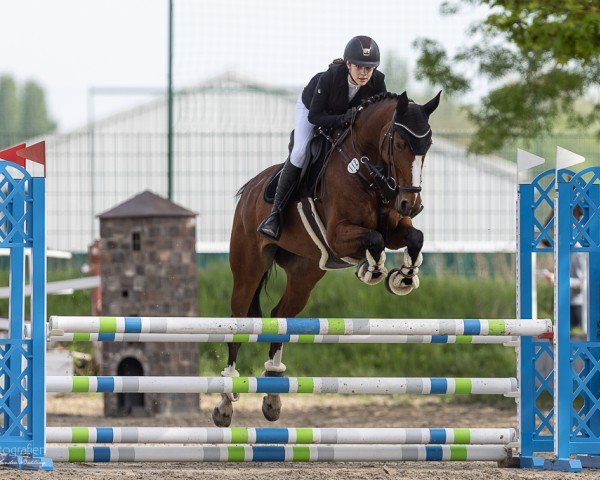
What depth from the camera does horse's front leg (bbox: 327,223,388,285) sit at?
5988 mm

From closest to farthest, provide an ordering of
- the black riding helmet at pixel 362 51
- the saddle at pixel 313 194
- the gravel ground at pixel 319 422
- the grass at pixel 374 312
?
the gravel ground at pixel 319 422 < the black riding helmet at pixel 362 51 < the saddle at pixel 313 194 < the grass at pixel 374 312

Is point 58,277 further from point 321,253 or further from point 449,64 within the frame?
point 321,253

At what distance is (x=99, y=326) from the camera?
532cm

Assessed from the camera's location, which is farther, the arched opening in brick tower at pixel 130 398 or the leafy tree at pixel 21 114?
the leafy tree at pixel 21 114

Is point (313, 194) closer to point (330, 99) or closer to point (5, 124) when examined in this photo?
point (330, 99)

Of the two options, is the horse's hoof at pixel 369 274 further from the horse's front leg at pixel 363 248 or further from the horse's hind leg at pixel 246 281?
the horse's hind leg at pixel 246 281

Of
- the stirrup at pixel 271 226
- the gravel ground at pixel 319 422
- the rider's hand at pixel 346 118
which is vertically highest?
the rider's hand at pixel 346 118

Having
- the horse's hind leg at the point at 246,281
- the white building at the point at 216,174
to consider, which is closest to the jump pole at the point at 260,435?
the horse's hind leg at the point at 246,281

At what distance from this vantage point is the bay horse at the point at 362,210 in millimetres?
5836

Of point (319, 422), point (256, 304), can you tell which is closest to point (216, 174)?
point (319, 422)

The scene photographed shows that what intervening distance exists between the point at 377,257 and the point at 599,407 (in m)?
1.34

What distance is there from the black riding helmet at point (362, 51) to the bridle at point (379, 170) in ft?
0.94

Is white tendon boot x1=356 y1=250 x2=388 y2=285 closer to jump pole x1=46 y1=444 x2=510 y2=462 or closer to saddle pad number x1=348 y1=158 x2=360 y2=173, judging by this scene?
saddle pad number x1=348 y1=158 x2=360 y2=173

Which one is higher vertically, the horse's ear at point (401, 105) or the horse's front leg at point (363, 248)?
the horse's ear at point (401, 105)
